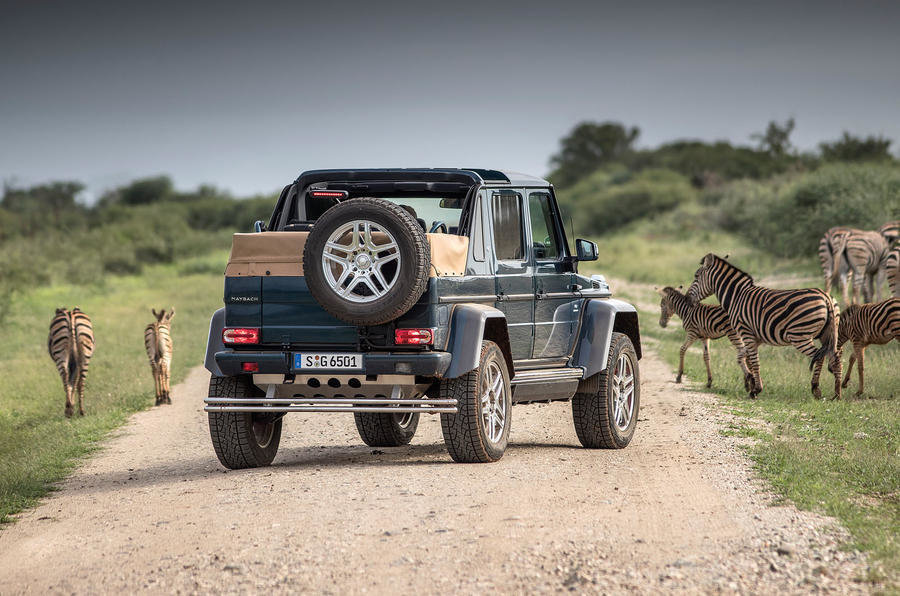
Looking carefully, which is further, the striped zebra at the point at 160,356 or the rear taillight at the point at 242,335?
the striped zebra at the point at 160,356

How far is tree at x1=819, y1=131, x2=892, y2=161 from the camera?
59.3m

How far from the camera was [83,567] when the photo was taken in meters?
6.78

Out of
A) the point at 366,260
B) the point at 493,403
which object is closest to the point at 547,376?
the point at 493,403

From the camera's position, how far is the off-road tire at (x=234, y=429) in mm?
9297

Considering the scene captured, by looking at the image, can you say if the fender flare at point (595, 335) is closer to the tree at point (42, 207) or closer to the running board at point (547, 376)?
the running board at point (547, 376)

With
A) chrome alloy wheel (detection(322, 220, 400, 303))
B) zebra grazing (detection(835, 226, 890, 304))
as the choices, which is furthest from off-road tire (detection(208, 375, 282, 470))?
zebra grazing (detection(835, 226, 890, 304))

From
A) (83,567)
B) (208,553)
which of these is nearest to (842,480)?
(208,553)

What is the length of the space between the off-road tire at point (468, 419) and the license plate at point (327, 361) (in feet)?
2.33

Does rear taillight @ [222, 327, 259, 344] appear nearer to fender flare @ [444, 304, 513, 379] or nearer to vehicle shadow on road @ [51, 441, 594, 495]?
vehicle shadow on road @ [51, 441, 594, 495]

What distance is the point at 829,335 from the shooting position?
46.1 ft

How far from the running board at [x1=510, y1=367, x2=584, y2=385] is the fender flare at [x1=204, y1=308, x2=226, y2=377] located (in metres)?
2.38

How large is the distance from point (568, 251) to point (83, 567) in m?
5.42

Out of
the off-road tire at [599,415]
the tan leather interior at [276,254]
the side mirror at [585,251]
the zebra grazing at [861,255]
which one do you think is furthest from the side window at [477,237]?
the zebra grazing at [861,255]

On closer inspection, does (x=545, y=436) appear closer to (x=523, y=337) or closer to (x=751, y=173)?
(x=523, y=337)
